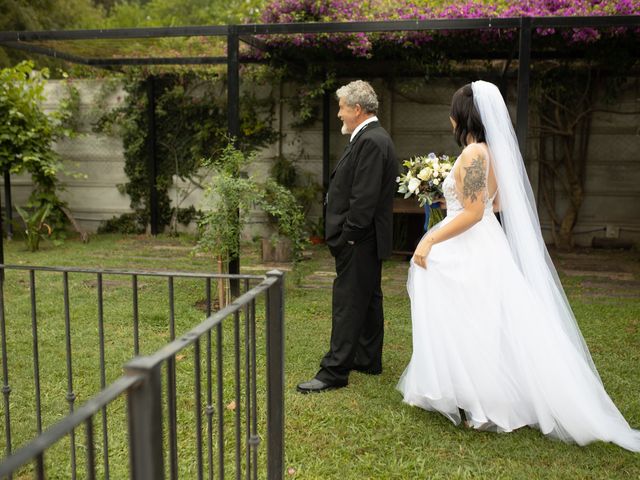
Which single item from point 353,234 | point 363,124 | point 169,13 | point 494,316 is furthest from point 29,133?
point 169,13

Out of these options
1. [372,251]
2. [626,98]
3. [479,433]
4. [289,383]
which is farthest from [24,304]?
[626,98]

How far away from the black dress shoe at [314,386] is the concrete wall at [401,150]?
5468 millimetres

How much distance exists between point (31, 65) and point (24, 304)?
12.3 ft

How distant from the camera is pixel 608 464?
10.1 feet

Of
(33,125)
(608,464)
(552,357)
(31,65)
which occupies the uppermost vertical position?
(31,65)

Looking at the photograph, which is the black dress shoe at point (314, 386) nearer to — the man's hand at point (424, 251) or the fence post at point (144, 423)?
the man's hand at point (424, 251)

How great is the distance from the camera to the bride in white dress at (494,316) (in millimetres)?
3320

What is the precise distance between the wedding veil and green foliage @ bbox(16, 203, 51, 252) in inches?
288

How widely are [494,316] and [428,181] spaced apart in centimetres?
102

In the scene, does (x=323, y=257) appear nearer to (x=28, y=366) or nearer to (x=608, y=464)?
(x=28, y=366)

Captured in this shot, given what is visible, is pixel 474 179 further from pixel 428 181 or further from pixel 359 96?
pixel 359 96

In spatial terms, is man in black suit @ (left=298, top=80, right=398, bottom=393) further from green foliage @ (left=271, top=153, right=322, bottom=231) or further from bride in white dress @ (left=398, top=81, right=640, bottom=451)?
green foliage @ (left=271, top=153, right=322, bottom=231)

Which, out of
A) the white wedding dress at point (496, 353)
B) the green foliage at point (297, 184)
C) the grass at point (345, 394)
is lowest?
the grass at point (345, 394)

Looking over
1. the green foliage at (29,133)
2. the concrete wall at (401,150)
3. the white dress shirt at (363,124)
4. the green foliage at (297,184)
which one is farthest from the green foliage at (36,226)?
the white dress shirt at (363,124)
